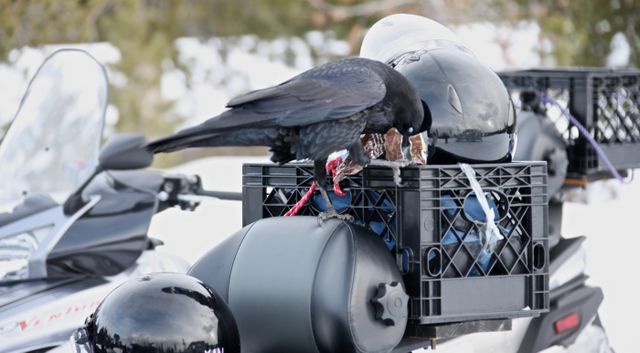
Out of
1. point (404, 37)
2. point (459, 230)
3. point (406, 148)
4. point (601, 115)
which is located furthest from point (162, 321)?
point (601, 115)

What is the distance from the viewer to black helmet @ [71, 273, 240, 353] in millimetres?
2359

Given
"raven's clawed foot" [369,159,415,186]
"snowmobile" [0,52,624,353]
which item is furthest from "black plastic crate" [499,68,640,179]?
"raven's clawed foot" [369,159,415,186]

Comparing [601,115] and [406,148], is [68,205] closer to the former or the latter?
[406,148]

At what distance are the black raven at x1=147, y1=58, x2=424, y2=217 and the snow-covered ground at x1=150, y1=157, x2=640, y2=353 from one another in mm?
3073

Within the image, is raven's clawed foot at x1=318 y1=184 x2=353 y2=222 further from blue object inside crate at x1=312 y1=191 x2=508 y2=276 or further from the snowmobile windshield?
the snowmobile windshield

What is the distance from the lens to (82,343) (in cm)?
250

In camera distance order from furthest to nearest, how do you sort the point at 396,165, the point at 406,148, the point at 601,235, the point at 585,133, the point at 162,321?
the point at 601,235 < the point at 585,133 < the point at 406,148 < the point at 396,165 < the point at 162,321

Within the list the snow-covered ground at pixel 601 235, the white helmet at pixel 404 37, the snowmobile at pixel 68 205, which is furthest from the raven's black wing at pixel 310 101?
the snow-covered ground at pixel 601 235

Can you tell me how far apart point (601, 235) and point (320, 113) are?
14.6 ft

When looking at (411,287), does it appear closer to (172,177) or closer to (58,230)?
(58,230)

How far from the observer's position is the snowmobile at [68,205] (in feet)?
12.0

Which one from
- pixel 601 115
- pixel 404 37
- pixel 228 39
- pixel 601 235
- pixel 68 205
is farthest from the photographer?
pixel 228 39

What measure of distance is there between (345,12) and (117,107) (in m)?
3.58

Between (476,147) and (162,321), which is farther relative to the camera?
(476,147)
